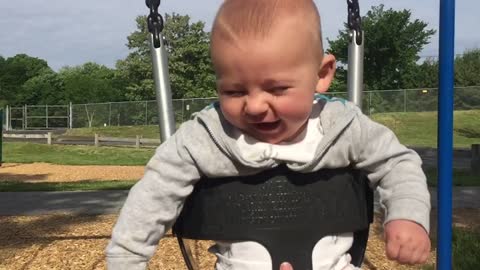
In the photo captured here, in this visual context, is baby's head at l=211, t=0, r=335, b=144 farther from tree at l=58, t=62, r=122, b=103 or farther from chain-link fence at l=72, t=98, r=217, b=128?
tree at l=58, t=62, r=122, b=103

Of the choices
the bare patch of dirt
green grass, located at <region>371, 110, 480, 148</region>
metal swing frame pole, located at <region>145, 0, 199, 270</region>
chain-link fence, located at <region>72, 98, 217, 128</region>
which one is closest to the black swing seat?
metal swing frame pole, located at <region>145, 0, 199, 270</region>

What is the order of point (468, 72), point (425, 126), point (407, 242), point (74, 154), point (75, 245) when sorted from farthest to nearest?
point (468, 72) < point (425, 126) < point (74, 154) < point (75, 245) < point (407, 242)

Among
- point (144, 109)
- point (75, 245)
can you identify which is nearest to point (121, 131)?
point (144, 109)

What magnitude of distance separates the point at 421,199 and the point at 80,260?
413cm

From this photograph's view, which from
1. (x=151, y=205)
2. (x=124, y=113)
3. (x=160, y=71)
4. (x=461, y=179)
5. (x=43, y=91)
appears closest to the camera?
(x=151, y=205)

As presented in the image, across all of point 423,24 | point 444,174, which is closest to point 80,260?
point 444,174

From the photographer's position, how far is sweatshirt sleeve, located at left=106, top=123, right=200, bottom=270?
4.53ft

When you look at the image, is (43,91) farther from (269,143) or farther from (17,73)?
(269,143)

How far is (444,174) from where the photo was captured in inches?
87.9

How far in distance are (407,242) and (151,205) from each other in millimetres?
562

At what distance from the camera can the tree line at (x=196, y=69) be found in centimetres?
4259

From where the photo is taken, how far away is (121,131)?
31.4m

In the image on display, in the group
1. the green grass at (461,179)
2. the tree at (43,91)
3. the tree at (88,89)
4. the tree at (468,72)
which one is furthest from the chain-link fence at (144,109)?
the tree at (88,89)

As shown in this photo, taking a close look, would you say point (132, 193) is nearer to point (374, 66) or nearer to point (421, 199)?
point (421, 199)
